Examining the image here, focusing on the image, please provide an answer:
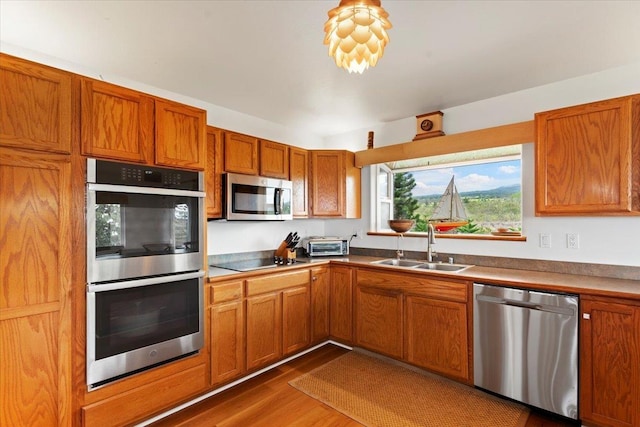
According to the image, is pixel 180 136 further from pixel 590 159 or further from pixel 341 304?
pixel 590 159

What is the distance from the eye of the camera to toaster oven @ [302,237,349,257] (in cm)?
371

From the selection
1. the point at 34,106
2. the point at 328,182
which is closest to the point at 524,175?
the point at 328,182

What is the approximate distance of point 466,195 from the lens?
3396 millimetres

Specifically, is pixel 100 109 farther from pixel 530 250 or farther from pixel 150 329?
pixel 530 250

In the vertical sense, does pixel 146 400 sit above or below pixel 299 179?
below

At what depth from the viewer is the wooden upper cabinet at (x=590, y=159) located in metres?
2.11

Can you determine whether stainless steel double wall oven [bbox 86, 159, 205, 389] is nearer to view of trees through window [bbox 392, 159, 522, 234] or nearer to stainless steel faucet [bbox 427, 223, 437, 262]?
stainless steel faucet [bbox 427, 223, 437, 262]

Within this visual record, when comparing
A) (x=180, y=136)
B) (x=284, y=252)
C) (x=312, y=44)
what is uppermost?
(x=312, y=44)

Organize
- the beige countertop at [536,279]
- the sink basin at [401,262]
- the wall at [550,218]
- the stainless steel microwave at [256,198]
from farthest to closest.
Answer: the sink basin at [401,262] < the stainless steel microwave at [256,198] < the wall at [550,218] < the beige countertop at [536,279]

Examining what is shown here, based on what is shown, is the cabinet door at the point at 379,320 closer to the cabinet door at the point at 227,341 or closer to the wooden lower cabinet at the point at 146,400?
the cabinet door at the point at 227,341

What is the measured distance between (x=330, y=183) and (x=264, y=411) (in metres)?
2.38

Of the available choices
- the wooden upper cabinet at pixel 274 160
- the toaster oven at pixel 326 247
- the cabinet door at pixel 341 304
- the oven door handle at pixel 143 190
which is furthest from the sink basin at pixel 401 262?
the oven door handle at pixel 143 190

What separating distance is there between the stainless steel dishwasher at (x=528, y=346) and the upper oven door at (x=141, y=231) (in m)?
2.20

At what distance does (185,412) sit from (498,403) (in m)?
2.28
